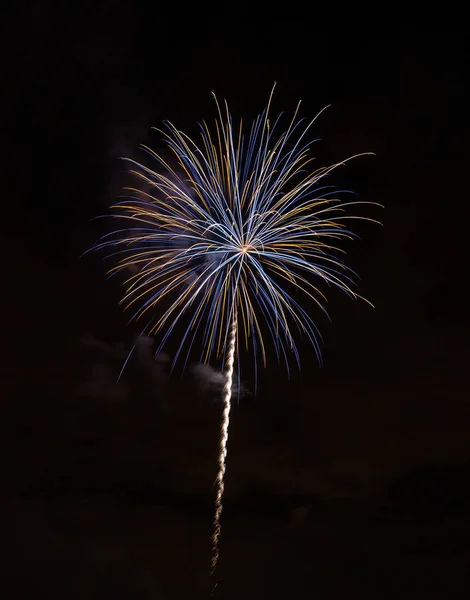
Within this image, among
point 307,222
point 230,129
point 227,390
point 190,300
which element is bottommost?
point 227,390

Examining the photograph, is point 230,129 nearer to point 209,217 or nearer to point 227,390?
point 209,217

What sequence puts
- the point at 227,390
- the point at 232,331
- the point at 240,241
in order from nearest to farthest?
the point at 240,241 < the point at 232,331 < the point at 227,390

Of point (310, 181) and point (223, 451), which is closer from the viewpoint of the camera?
point (310, 181)

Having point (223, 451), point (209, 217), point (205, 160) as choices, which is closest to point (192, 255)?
point (209, 217)

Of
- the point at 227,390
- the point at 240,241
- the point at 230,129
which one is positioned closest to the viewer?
the point at 230,129

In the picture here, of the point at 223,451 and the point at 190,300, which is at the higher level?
the point at 190,300

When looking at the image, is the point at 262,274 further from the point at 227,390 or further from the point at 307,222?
the point at 227,390

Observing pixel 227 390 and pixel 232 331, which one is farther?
pixel 227 390

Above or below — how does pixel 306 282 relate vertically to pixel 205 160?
below

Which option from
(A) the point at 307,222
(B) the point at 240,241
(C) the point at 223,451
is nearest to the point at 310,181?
(A) the point at 307,222
